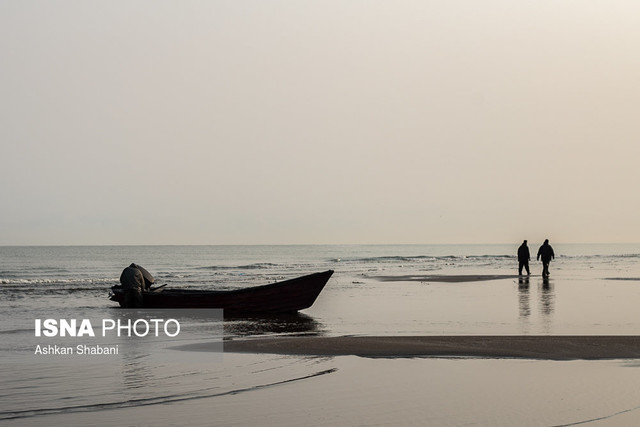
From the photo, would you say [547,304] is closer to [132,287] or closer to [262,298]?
[262,298]

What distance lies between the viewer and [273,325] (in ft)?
56.2

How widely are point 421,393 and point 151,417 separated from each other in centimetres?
293

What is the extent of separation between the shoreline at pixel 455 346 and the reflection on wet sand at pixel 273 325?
5.32 ft

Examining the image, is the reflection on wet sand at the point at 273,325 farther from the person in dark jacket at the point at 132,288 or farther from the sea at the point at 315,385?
the person in dark jacket at the point at 132,288

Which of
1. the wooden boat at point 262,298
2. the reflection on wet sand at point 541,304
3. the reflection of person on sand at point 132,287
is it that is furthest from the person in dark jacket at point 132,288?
the reflection on wet sand at point 541,304

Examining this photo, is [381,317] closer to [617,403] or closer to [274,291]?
[274,291]

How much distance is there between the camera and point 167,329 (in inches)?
627

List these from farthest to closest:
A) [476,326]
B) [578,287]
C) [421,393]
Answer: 1. [578,287]
2. [476,326]
3. [421,393]

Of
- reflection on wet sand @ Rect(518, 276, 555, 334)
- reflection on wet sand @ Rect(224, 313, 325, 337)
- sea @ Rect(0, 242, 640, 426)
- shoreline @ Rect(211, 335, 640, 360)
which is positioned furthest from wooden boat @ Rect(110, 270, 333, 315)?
shoreline @ Rect(211, 335, 640, 360)

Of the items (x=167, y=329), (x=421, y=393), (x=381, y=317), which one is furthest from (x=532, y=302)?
(x=421, y=393)

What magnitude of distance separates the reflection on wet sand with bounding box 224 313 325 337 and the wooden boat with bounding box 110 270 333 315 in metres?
0.45

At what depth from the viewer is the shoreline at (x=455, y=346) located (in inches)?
452

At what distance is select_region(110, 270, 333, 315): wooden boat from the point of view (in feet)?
65.1
